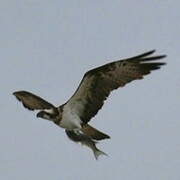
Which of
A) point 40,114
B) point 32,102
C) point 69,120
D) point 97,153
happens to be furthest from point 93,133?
point 32,102

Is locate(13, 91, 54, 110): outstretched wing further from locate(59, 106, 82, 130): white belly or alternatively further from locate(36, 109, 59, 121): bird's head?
locate(59, 106, 82, 130): white belly

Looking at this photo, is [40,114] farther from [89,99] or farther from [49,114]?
[89,99]

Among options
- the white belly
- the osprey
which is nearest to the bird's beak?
the osprey

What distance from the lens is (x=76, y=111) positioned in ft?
65.9

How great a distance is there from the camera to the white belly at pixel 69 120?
1983cm

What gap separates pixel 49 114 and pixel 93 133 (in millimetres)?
731

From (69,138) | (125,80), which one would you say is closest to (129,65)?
(125,80)

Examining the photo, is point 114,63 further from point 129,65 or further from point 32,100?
point 32,100

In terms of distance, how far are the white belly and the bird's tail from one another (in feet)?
0.54

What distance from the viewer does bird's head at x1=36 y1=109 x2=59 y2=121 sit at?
65.1 feet

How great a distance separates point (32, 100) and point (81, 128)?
895 millimetres

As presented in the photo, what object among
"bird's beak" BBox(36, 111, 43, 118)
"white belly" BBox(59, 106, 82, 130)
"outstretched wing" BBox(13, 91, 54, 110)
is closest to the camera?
"white belly" BBox(59, 106, 82, 130)

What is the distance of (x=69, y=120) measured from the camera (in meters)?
19.9

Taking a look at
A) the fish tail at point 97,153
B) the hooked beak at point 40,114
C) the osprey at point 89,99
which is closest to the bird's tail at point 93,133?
the osprey at point 89,99
